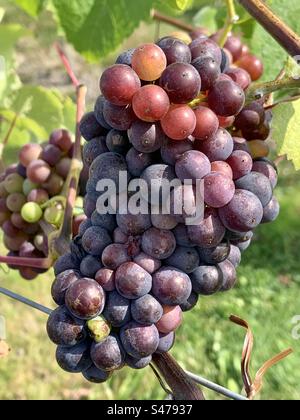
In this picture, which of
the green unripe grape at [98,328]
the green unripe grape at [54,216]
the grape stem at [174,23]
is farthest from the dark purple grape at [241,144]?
the grape stem at [174,23]

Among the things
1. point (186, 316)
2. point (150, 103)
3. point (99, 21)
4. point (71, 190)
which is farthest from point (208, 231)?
point (186, 316)

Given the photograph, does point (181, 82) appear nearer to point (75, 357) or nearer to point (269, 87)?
point (269, 87)

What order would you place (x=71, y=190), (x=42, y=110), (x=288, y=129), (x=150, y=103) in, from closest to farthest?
1. (x=150, y=103)
2. (x=288, y=129)
3. (x=71, y=190)
4. (x=42, y=110)

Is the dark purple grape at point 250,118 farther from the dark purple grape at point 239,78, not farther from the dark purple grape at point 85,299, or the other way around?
the dark purple grape at point 85,299

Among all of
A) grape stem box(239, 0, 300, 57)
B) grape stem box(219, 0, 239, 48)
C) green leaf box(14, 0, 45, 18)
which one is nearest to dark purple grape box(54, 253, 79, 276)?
grape stem box(239, 0, 300, 57)

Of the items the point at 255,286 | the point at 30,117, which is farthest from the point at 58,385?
the point at 30,117

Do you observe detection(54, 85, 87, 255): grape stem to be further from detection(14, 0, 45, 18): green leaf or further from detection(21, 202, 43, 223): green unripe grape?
detection(14, 0, 45, 18): green leaf
